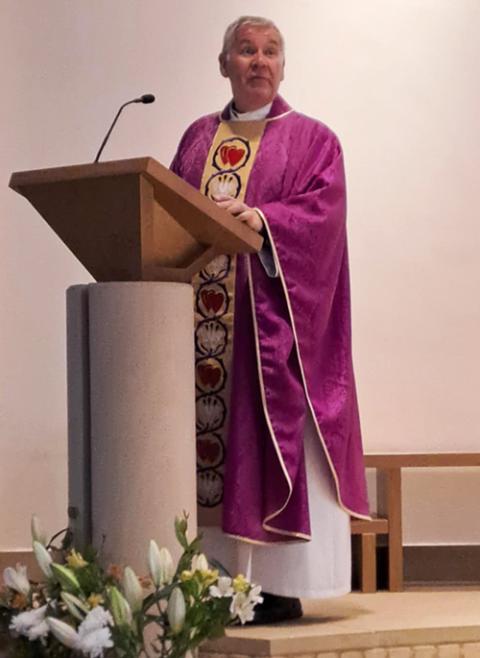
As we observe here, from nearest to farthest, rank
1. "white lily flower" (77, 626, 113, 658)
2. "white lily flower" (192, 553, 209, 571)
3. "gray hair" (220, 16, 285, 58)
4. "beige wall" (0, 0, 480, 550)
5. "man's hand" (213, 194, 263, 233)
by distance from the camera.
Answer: "white lily flower" (77, 626, 113, 658) → "white lily flower" (192, 553, 209, 571) → "man's hand" (213, 194, 263, 233) → "gray hair" (220, 16, 285, 58) → "beige wall" (0, 0, 480, 550)

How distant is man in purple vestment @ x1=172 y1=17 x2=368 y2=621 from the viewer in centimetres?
365

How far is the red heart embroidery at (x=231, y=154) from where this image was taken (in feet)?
12.7

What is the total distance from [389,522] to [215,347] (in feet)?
4.87

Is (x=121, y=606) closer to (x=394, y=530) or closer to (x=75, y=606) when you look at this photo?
(x=75, y=606)

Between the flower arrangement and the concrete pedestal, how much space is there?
0.08m

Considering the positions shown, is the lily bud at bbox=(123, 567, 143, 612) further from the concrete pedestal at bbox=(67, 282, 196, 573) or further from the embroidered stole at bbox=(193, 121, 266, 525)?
the embroidered stole at bbox=(193, 121, 266, 525)

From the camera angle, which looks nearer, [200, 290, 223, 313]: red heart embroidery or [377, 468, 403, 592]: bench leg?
[200, 290, 223, 313]: red heart embroidery

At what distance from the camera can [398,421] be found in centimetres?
527

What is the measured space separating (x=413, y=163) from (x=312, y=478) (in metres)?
1.99

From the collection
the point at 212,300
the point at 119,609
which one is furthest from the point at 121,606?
the point at 212,300

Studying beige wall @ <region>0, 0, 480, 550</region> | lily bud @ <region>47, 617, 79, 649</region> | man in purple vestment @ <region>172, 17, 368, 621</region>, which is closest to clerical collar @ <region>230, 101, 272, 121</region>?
man in purple vestment @ <region>172, 17, 368, 621</region>

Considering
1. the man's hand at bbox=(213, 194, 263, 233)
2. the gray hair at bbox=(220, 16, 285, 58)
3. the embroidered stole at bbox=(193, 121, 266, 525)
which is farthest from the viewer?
the gray hair at bbox=(220, 16, 285, 58)

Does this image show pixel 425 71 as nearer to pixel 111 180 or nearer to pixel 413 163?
pixel 413 163

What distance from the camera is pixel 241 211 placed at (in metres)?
3.54
